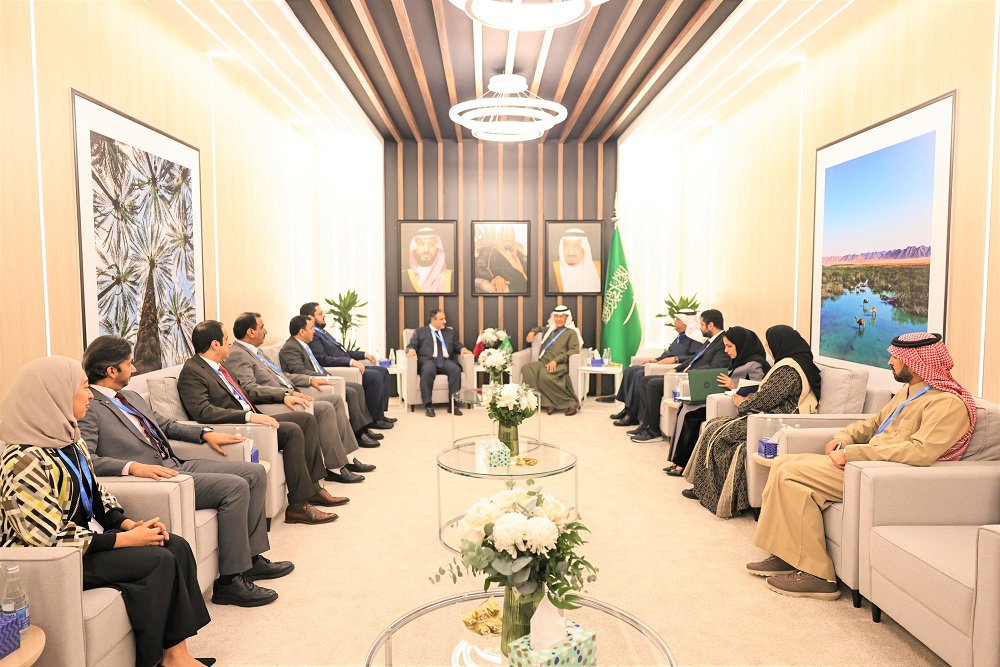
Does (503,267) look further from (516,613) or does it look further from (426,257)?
(516,613)

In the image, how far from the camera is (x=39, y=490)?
2.41 meters

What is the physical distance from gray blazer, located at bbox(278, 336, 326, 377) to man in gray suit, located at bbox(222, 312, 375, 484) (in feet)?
2.61

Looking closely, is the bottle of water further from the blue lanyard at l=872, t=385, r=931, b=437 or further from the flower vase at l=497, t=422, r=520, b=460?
the blue lanyard at l=872, t=385, r=931, b=437

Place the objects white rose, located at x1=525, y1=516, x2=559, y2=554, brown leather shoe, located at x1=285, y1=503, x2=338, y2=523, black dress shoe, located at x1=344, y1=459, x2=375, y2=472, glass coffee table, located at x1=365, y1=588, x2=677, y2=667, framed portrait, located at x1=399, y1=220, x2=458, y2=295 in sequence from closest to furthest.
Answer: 1. white rose, located at x1=525, y1=516, x2=559, y2=554
2. glass coffee table, located at x1=365, y1=588, x2=677, y2=667
3. brown leather shoe, located at x1=285, y1=503, x2=338, y2=523
4. black dress shoe, located at x1=344, y1=459, x2=375, y2=472
5. framed portrait, located at x1=399, y1=220, x2=458, y2=295

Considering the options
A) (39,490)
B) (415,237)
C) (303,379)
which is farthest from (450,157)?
(39,490)

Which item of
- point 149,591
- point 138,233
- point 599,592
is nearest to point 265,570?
point 149,591

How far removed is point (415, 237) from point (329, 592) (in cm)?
668

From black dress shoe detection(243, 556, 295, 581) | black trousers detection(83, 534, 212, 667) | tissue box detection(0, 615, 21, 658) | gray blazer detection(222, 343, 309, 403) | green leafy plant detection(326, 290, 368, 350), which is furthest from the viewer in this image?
green leafy plant detection(326, 290, 368, 350)

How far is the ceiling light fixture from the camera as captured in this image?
4039 millimetres

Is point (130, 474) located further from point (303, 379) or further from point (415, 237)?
point (415, 237)

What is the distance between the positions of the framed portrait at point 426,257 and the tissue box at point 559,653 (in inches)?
307

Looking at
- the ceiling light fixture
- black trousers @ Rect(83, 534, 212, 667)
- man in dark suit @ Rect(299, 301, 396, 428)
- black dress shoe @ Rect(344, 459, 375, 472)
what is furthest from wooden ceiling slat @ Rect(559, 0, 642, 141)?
black trousers @ Rect(83, 534, 212, 667)

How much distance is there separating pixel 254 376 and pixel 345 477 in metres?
1.06

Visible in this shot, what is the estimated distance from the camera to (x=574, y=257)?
9688 millimetres
